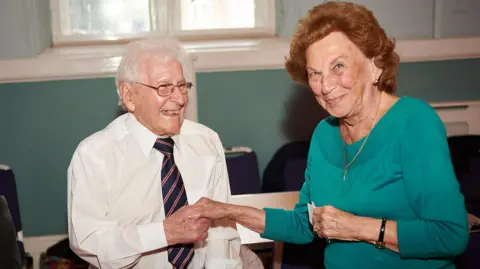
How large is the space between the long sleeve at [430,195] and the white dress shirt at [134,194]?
70 cm

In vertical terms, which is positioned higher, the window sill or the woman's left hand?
the window sill

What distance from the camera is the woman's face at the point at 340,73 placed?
1940 millimetres

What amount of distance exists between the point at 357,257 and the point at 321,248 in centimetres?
110

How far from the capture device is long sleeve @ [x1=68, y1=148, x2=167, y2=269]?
2.06 metres

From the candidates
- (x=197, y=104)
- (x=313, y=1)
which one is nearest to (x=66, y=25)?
(x=197, y=104)

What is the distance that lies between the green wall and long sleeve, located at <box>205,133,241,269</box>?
61.2 inches

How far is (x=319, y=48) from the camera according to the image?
1.97 metres

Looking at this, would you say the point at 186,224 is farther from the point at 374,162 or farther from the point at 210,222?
the point at 374,162

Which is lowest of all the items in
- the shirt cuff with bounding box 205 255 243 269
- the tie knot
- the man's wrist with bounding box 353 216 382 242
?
the shirt cuff with bounding box 205 255 243 269

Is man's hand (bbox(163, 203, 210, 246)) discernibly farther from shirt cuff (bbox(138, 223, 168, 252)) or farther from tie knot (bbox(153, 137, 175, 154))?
tie knot (bbox(153, 137, 175, 154))

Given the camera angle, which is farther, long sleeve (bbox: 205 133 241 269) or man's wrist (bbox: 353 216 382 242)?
long sleeve (bbox: 205 133 241 269)

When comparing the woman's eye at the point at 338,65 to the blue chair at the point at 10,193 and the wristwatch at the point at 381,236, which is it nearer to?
the wristwatch at the point at 381,236

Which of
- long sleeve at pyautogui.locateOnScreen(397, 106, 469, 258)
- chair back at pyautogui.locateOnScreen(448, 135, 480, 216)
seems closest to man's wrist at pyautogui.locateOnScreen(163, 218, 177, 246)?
long sleeve at pyautogui.locateOnScreen(397, 106, 469, 258)

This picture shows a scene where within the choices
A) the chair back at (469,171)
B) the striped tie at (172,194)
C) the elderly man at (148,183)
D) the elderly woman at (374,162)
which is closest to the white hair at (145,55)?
the elderly man at (148,183)
